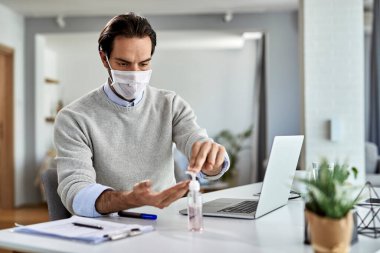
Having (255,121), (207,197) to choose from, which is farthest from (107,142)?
(255,121)

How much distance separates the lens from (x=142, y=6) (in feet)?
21.0

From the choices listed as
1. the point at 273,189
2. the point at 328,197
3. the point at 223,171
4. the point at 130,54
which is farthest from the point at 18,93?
the point at 328,197

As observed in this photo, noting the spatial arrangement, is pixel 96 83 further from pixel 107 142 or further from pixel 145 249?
pixel 145 249

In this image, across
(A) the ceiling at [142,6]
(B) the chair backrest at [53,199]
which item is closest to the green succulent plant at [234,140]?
(A) the ceiling at [142,6]

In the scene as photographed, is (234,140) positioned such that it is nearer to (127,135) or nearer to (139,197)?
(127,135)

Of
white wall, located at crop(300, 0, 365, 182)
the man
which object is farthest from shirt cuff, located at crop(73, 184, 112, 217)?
white wall, located at crop(300, 0, 365, 182)

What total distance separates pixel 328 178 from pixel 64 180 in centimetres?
92

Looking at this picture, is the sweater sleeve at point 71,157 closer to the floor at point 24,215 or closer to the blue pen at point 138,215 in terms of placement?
the blue pen at point 138,215

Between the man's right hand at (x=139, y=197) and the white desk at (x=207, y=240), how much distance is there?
0.05 meters

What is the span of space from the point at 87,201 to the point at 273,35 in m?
5.58

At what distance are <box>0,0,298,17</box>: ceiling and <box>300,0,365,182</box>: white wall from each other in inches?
50.4

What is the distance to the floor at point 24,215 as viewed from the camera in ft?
18.8

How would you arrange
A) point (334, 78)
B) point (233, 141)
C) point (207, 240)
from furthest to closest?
point (233, 141) < point (334, 78) < point (207, 240)

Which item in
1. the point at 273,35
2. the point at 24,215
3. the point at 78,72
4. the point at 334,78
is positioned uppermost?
the point at 273,35
